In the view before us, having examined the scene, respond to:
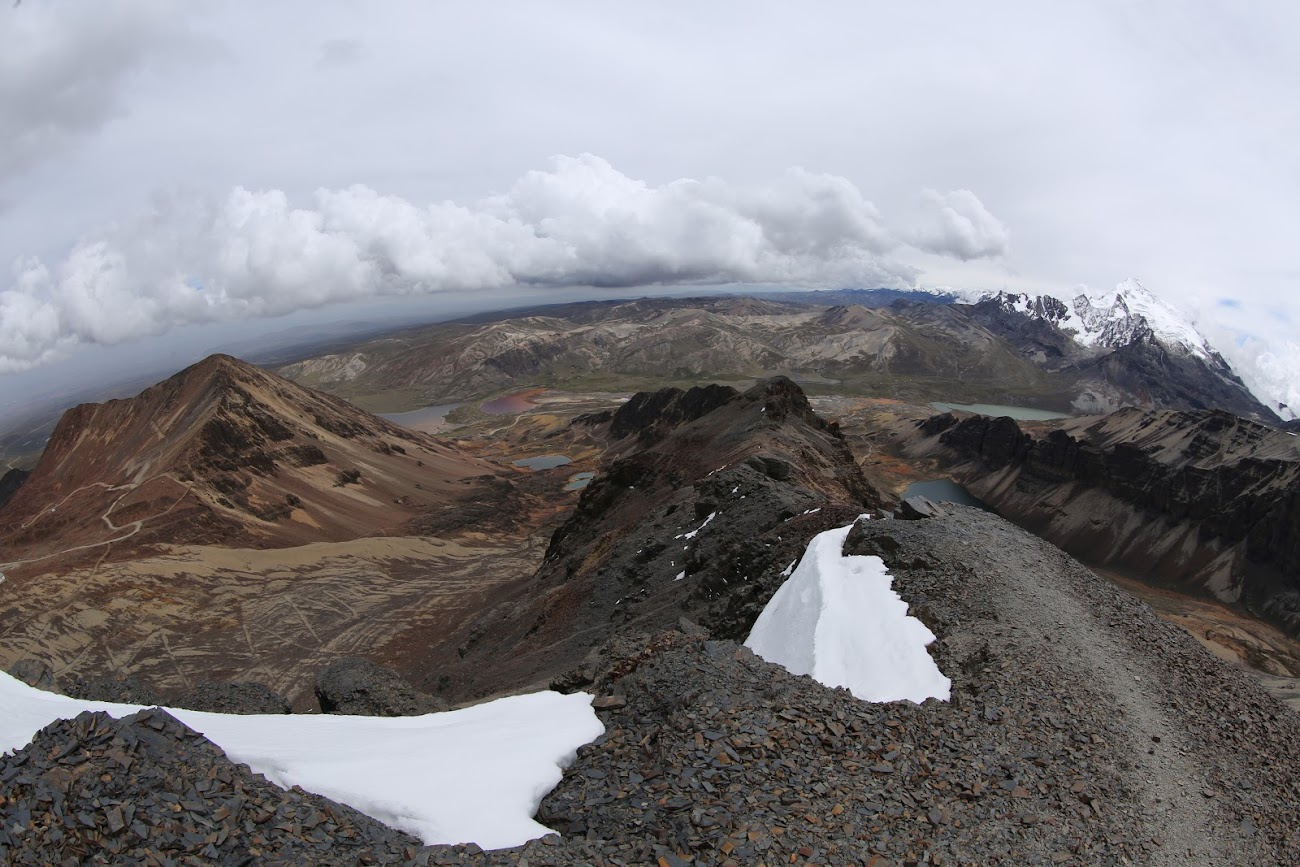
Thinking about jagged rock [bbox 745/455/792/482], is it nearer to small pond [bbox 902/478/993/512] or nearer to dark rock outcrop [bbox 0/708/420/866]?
dark rock outcrop [bbox 0/708/420/866]

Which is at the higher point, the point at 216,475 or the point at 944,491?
the point at 216,475

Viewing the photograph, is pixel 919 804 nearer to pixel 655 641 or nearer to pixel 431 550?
pixel 655 641

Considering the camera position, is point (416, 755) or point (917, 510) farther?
point (917, 510)

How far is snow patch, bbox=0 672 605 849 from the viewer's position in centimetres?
1012

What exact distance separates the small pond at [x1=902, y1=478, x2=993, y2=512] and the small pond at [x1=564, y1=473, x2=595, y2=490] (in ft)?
211

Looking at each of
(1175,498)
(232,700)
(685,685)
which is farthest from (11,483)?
(1175,498)

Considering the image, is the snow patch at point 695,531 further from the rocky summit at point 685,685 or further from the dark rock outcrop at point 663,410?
the dark rock outcrop at point 663,410

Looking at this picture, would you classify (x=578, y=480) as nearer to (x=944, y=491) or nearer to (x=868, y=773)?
(x=944, y=491)

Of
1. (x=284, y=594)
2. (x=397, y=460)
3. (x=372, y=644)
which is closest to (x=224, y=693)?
(x=372, y=644)

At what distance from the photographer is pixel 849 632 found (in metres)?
17.6

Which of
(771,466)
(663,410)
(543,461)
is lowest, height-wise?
(543,461)

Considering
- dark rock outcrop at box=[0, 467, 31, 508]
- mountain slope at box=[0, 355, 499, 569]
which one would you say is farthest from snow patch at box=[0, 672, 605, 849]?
dark rock outcrop at box=[0, 467, 31, 508]

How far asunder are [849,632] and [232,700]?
66.1 ft

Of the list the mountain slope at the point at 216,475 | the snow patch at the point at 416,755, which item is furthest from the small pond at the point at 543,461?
the snow patch at the point at 416,755
